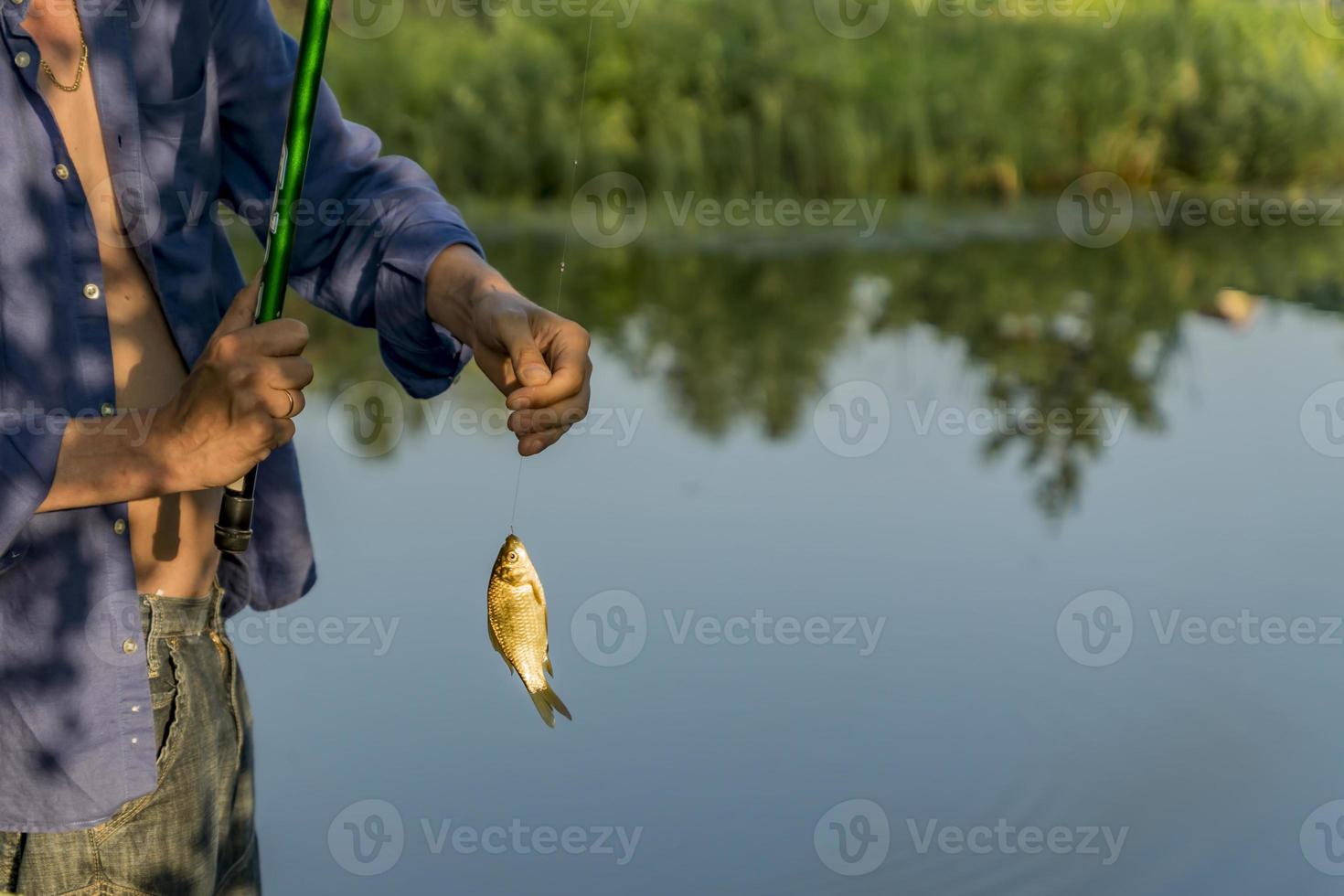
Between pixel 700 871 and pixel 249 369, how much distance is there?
226 cm

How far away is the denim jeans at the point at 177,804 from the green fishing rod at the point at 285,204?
0.17 meters

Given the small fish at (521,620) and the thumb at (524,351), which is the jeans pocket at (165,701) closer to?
the small fish at (521,620)

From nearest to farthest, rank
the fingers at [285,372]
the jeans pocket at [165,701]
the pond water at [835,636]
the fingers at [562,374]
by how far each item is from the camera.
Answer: the fingers at [285,372] → the fingers at [562,374] → the jeans pocket at [165,701] → the pond water at [835,636]

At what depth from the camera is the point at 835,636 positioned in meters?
4.94

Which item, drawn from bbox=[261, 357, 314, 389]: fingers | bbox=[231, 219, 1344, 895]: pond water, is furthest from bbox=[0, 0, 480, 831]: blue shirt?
bbox=[231, 219, 1344, 895]: pond water

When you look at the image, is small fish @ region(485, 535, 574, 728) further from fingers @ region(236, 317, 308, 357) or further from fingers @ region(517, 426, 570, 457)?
fingers @ region(236, 317, 308, 357)

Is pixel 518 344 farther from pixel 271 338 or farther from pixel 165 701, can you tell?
pixel 165 701

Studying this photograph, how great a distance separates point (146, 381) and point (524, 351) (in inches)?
18.2

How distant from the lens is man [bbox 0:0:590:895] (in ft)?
5.95

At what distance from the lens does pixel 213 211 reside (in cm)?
221

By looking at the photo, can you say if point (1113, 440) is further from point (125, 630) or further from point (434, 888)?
point (125, 630)

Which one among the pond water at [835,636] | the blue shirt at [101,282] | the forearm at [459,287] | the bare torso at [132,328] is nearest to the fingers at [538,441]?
the forearm at [459,287]

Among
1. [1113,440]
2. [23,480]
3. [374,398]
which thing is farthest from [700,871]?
[374,398]

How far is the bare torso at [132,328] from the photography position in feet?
6.68
